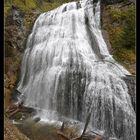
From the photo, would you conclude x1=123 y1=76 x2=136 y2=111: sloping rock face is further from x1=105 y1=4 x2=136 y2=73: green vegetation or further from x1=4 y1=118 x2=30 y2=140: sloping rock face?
x1=4 y1=118 x2=30 y2=140: sloping rock face

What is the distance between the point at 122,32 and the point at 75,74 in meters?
1.13

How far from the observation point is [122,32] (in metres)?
7.05

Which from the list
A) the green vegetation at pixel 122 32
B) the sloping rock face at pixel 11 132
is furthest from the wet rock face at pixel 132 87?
the sloping rock face at pixel 11 132

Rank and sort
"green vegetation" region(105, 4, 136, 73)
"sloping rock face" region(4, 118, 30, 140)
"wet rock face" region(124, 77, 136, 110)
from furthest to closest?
1. "green vegetation" region(105, 4, 136, 73)
2. "wet rock face" region(124, 77, 136, 110)
3. "sloping rock face" region(4, 118, 30, 140)

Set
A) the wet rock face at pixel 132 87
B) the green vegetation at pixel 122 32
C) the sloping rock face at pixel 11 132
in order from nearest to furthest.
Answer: the sloping rock face at pixel 11 132
the wet rock face at pixel 132 87
the green vegetation at pixel 122 32

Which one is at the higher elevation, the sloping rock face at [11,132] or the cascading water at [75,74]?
the cascading water at [75,74]

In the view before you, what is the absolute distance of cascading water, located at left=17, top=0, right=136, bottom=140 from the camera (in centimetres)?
652

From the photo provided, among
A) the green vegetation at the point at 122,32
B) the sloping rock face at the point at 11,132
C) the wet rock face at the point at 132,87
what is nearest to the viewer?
the sloping rock face at the point at 11,132

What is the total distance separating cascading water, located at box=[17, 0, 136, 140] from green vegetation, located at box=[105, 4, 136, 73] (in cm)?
18

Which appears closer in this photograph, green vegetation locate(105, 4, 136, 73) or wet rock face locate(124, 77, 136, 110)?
wet rock face locate(124, 77, 136, 110)

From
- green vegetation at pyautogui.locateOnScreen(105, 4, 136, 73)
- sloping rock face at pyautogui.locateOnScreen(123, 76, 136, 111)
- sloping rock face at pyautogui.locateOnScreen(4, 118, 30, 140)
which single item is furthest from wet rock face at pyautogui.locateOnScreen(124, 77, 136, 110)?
sloping rock face at pyautogui.locateOnScreen(4, 118, 30, 140)

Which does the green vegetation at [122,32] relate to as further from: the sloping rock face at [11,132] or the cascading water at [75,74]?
the sloping rock face at [11,132]

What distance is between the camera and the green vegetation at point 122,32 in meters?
6.63

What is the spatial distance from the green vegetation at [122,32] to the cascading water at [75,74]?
7.2 inches
